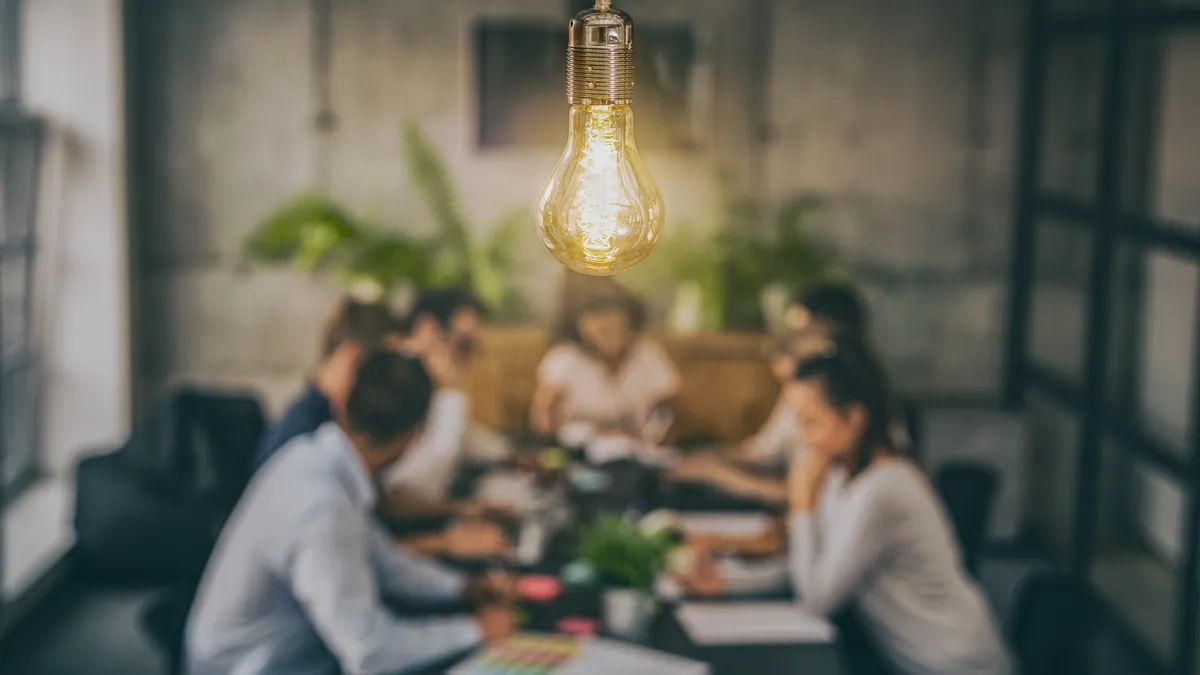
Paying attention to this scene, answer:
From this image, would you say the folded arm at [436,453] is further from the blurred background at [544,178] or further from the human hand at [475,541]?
the blurred background at [544,178]

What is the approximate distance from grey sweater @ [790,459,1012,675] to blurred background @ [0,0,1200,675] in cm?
302

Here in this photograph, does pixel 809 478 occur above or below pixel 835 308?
below

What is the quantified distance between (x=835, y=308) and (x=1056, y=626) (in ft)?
7.79

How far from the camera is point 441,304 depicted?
5.88 metres

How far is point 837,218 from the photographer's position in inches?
322

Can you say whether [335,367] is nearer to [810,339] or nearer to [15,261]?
[810,339]

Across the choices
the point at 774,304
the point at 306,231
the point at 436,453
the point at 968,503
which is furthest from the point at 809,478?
the point at 306,231

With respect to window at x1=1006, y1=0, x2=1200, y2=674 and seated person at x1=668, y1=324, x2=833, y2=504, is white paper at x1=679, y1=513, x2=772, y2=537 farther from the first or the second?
window at x1=1006, y1=0, x2=1200, y2=674

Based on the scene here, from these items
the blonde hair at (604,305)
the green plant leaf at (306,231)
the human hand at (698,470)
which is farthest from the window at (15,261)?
the human hand at (698,470)

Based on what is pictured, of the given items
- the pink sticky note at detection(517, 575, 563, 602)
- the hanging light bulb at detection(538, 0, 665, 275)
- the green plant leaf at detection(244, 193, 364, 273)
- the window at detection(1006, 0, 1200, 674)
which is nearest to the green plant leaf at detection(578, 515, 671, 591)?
the pink sticky note at detection(517, 575, 563, 602)

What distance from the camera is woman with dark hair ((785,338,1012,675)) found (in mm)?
4254

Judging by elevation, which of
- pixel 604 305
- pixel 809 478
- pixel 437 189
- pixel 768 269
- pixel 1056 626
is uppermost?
pixel 437 189

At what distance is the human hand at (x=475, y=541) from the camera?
4691 millimetres

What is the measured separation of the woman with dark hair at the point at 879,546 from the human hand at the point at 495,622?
893mm
